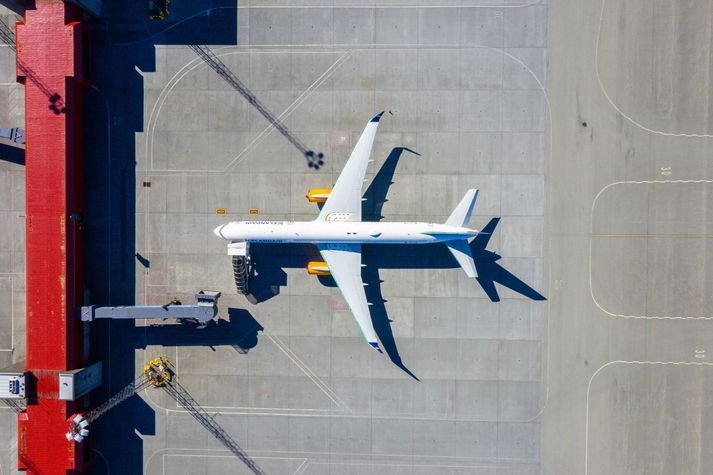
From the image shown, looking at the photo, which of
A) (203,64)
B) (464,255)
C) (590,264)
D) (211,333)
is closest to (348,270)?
(464,255)

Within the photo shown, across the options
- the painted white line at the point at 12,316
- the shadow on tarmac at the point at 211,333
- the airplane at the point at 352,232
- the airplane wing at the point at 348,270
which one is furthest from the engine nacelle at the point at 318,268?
the painted white line at the point at 12,316

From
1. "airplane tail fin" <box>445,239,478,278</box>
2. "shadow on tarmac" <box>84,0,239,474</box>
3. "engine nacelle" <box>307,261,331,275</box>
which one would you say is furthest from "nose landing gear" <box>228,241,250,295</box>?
"airplane tail fin" <box>445,239,478,278</box>

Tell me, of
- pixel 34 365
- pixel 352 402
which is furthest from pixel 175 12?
pixel 352 402

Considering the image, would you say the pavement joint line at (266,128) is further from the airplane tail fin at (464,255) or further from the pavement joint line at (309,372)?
the pavement joint line at (309,372)

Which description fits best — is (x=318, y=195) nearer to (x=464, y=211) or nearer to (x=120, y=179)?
(x=464, y=211)

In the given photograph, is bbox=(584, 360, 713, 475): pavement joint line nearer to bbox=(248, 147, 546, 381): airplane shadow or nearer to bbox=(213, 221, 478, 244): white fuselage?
bbox=(248, 147, 546, 381): airplane shadow
